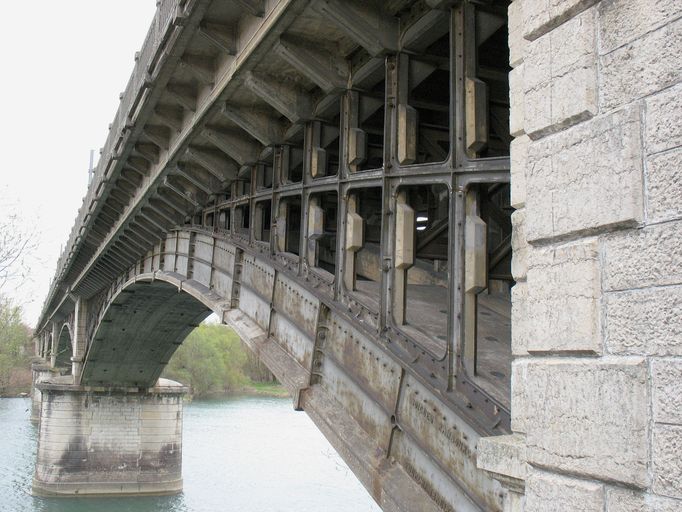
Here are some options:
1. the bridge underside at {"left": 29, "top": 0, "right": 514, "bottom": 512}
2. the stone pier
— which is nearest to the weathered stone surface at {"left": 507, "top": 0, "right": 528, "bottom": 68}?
the bridge underside at {"left": 29, "top": 0, "right": 514, "bottom": 512}

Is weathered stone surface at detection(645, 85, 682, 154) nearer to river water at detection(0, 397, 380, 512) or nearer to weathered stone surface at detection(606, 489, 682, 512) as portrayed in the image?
weathered stone surface at detection(606, 489, 682, 512)

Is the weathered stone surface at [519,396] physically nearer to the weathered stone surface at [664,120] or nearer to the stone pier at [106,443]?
the weathered stone surface at [664,120]

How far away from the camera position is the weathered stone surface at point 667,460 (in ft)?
8.32

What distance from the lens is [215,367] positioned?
66812mm

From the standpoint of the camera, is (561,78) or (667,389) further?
(561,78)

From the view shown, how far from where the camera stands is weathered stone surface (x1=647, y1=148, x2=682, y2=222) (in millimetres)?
2631

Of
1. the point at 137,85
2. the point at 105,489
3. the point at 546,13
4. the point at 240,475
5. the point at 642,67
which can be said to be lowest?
the point at 105,489

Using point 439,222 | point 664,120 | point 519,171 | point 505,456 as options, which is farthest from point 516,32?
point 439,222

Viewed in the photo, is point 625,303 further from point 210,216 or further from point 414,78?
point 210,216

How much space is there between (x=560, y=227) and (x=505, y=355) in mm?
2755

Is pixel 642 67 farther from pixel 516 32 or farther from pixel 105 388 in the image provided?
pixel 105 388

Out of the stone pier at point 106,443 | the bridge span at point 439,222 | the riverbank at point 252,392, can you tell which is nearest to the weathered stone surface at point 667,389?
the bridge span at point 439,222

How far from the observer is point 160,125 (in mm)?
11742

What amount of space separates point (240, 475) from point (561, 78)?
30.3m
